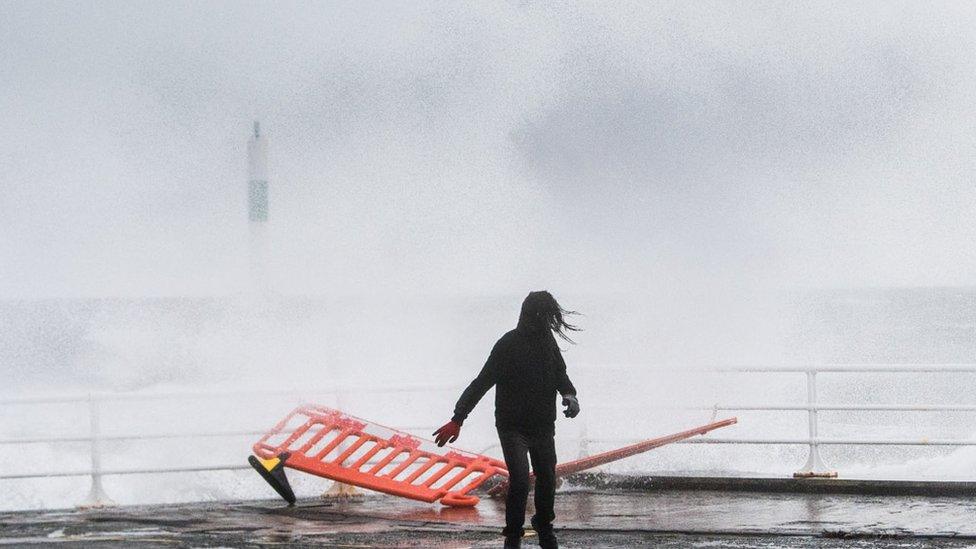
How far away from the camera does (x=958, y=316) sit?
108 m

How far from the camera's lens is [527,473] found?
8.72m

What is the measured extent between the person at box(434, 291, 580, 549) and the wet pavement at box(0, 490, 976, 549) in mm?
830

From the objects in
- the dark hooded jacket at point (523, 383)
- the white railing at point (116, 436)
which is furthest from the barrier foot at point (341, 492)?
the dark hooded jacket at point (523, 383)

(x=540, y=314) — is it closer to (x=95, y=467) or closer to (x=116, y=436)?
(x=116, y=436)

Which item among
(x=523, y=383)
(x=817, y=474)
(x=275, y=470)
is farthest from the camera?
(x=817, y=474)

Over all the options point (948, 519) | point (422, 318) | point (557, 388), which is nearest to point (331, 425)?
point (557, 388)

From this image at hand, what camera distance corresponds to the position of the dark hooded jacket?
28.4 ft

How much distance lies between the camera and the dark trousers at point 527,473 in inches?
340

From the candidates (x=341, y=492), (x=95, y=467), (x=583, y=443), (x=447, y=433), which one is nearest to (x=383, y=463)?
(x=341, y=492)

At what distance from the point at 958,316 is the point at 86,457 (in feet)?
297

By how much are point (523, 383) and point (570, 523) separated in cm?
244

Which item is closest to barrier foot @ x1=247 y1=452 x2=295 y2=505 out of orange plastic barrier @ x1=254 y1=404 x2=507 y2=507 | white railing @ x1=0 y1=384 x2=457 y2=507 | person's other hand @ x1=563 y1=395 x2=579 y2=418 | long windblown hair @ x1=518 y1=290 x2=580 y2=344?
orange plastic barrier @ x1=254 y1=404 x2=507 y2=507

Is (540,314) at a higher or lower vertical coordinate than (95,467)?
higher

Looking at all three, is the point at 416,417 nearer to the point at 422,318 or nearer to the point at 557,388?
the point at 557,388
